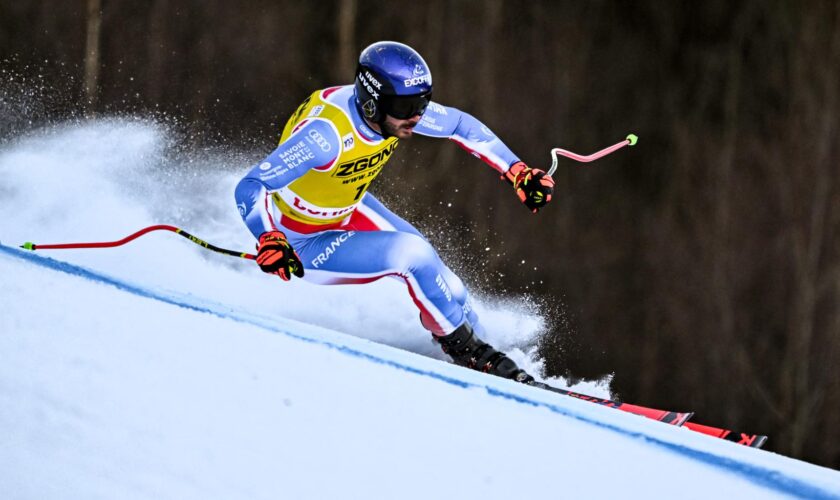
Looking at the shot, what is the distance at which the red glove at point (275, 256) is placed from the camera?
1.87 metres

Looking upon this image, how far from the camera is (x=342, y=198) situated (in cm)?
224

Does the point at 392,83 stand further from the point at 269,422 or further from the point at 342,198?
the point at 269,422

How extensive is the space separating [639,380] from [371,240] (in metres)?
1.91

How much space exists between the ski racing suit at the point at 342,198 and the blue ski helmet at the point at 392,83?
7 cm

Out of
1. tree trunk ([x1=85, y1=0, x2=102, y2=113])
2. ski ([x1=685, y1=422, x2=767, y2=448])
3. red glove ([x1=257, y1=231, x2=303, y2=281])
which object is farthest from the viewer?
tree trunk ([x1=85, y1=0, x2=102, y2=113])

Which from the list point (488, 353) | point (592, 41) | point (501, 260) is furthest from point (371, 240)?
point (592, 41)

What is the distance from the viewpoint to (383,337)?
2879 mm

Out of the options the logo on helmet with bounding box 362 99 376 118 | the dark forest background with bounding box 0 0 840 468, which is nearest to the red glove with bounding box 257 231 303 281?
the logo on helmet with bounding box 362 99 376 118

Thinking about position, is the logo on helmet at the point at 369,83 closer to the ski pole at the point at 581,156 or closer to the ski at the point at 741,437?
the ski pole at the point at 581,156

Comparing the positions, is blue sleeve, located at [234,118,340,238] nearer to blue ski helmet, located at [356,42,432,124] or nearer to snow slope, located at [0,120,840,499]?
blue ski helmet, located at [356,42,432,124]

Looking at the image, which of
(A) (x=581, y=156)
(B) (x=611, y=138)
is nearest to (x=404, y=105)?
(A) (x=581, y=156)

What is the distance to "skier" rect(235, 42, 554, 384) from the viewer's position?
2.02 meters

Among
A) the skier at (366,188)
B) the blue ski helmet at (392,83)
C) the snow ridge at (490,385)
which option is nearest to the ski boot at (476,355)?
the skier at (366,188)

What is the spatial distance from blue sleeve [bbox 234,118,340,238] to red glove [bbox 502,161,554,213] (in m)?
0.49
